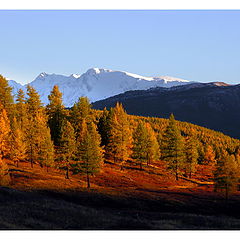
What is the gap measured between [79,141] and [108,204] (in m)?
22.2

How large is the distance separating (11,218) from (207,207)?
99.3ft

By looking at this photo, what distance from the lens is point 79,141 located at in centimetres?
6341

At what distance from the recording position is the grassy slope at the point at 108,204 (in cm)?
2873

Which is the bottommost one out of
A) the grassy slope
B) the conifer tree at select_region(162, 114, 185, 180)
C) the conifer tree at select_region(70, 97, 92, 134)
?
the grassy slope

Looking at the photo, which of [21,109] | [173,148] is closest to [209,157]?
[173,148]

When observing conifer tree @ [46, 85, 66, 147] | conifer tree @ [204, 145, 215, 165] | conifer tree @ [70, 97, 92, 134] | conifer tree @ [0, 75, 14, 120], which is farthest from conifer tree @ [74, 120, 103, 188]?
conifer tree @ [204, 145, 215, 165]

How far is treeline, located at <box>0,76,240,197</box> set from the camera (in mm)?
55688

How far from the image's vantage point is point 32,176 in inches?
2181

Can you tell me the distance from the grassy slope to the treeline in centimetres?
322

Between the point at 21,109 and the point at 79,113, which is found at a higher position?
the point at 21,109

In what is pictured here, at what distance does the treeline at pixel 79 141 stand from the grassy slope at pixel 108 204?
3.22 m

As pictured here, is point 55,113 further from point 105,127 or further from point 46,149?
point 46,149

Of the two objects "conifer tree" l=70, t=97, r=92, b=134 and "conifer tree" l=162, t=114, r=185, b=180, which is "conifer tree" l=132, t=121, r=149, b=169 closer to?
"conifer tree" l=162, t=114, r=185, b=180
